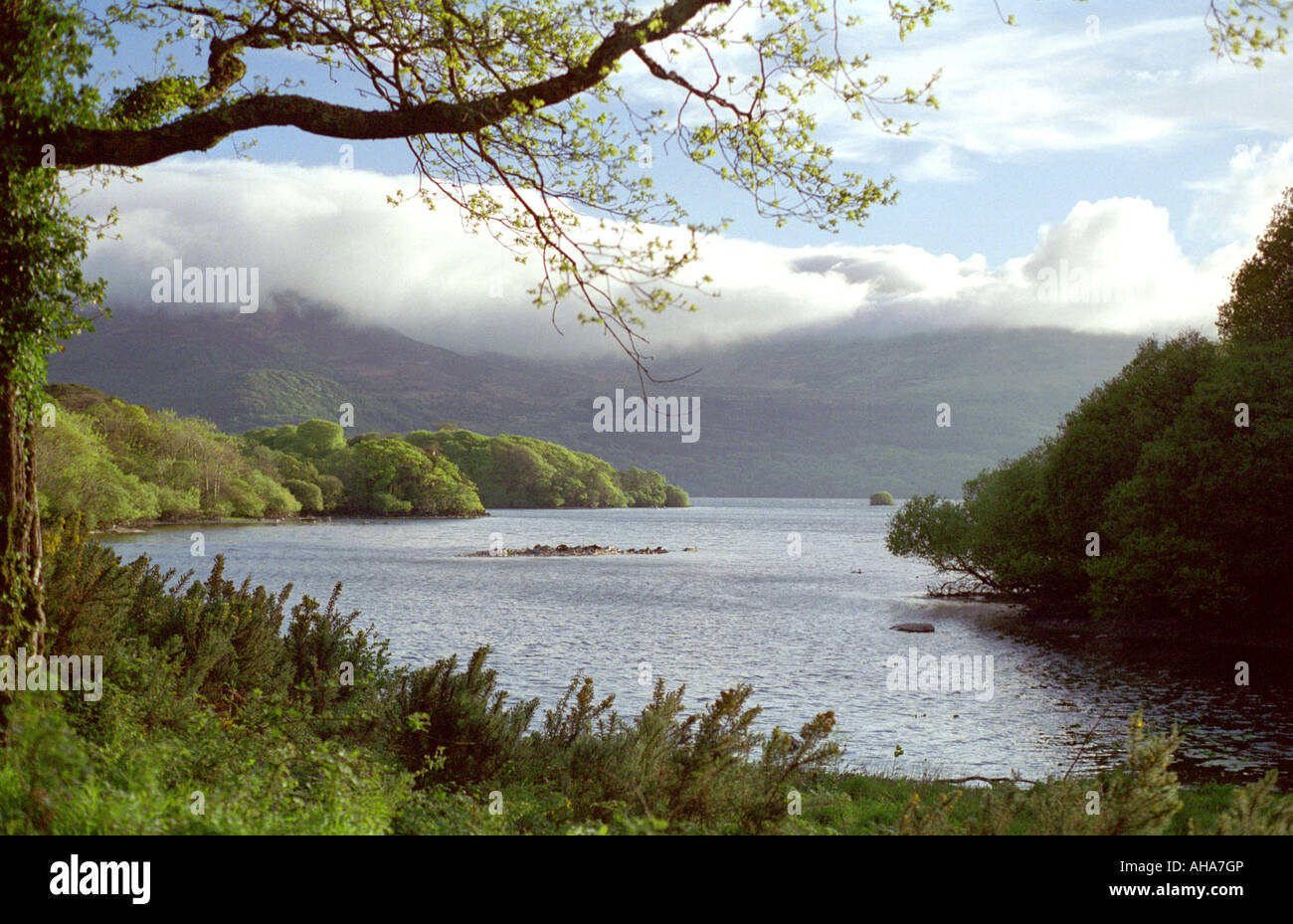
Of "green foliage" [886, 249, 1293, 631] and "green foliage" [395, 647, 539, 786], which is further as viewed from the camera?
"green foliage" [886, 249, 1293, 631]

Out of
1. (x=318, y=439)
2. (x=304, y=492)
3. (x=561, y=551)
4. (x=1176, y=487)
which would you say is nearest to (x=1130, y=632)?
(x=1176, y=487)

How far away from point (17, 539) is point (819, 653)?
30.9 meters

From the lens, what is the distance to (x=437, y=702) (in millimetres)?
12188

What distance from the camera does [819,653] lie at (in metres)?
36.7

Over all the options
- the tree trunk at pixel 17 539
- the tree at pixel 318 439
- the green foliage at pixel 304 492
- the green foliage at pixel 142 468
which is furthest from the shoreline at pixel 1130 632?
the tree at pixel 318 439

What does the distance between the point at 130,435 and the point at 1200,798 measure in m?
111

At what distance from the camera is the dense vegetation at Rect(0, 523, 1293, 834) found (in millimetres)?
6531

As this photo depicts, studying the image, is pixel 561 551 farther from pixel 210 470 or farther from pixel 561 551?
pixel 210 470

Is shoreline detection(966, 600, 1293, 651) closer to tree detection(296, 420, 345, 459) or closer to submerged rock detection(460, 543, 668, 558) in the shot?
submerged rock detection(460, 543, 668, 558)

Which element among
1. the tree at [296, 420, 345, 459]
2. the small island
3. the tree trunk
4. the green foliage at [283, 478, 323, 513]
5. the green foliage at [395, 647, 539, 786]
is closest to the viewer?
the tree trunk

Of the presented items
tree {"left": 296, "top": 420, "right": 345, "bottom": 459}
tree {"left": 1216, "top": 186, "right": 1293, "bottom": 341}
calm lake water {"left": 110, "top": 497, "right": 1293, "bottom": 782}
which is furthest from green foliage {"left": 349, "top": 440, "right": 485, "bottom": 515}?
tree {"left": 1216, "top": 186, "right": 1293, "bottom": 341}

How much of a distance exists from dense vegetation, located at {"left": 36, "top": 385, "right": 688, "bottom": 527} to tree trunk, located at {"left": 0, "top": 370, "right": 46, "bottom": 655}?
0.76 metres
